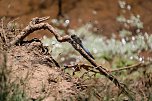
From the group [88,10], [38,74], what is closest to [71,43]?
[38,74]

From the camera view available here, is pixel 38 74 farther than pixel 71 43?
No

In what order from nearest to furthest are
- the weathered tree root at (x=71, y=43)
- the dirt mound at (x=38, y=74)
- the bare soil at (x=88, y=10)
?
the dirt mound at (x=38, y=74)
the weathered tree root at (x=71, y=43)
the bare soil at (x=88, y=10)

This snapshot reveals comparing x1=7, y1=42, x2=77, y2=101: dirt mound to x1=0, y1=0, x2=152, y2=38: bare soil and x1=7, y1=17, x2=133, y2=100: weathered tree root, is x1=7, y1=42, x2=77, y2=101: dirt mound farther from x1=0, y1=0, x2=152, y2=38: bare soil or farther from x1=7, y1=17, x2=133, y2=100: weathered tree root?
x1=0, y1=0, x2=152, y2=38: bare soil

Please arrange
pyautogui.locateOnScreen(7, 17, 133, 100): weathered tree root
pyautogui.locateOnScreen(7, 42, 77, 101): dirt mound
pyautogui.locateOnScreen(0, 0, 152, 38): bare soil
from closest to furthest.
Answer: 1. pyautogui.locateOnScreen(7, 42, 77, 101): dirt mound
2. pyautogui.locateOnScreen(7, 17, 133, 100): weathered tree root
3. pyautogui.locateOnScreen(0, 0, 152, 38): bare soil

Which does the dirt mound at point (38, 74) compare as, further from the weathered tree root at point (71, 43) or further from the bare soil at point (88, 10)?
the bare soil at point (88, 10)

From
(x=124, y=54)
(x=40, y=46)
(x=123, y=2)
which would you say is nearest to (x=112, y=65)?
(x=124, y=54)

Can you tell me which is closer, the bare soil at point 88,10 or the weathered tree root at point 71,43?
the weathered tree root at point 71,43

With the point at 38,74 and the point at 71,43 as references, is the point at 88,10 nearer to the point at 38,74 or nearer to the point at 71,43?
the point at 71,43

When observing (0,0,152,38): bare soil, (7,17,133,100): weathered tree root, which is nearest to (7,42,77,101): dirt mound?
(7,17,133,100): weathered tree root

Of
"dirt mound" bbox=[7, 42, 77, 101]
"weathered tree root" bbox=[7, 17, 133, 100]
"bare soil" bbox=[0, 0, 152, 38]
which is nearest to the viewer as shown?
"dirt mound" bbox=[7, 42, 77, 101]

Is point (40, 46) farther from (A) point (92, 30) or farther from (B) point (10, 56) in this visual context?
(A) point (92, 30)

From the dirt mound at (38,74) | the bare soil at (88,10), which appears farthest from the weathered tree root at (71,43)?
the bare soil at (88,10)
